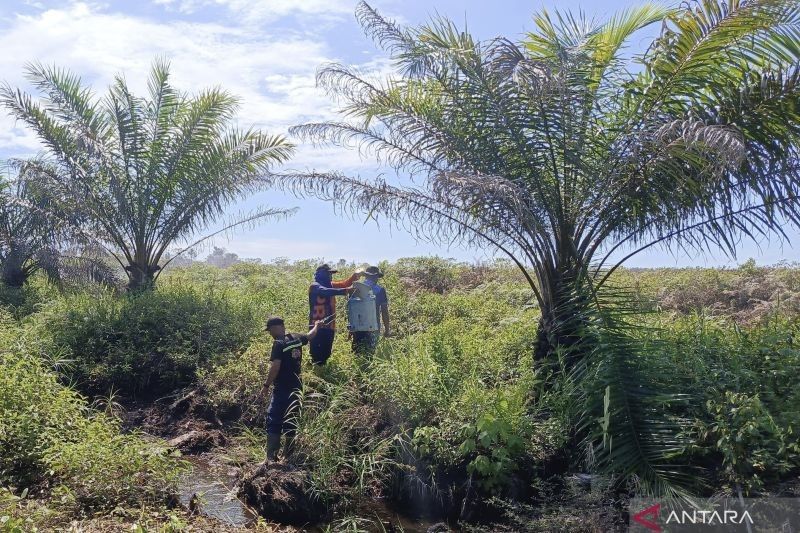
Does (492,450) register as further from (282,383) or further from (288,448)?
(282,383)

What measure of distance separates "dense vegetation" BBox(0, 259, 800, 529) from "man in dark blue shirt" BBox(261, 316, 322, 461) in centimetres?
21

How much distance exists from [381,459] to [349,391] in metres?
1.13

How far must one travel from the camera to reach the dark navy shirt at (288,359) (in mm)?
6812

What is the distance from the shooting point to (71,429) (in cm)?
675

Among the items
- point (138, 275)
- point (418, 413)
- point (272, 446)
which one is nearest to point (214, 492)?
point (272, 446)

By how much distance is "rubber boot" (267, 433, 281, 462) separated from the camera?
6.77 metres

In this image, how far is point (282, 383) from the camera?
6.95 meters

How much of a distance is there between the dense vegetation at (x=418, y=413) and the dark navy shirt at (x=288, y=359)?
1.31 feet

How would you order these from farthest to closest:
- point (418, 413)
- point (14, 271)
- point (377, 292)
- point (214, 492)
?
1. point (14, 271)
2. point (377, 292)
3. point (418, 413)
4. point (214, 492)

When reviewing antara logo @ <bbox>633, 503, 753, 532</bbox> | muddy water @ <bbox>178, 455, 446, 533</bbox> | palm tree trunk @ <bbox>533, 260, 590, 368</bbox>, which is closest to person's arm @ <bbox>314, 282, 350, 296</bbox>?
muddy water @ <bbox>178, 455, 446, 533</bbox>

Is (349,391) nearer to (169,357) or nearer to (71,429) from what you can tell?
(71,429)

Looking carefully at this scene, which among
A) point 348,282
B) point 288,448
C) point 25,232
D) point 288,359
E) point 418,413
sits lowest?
point 288,448

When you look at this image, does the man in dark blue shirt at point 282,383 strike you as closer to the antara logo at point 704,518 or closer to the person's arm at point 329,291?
the person's arm at point 329,291

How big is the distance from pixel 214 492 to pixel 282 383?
122 cm
